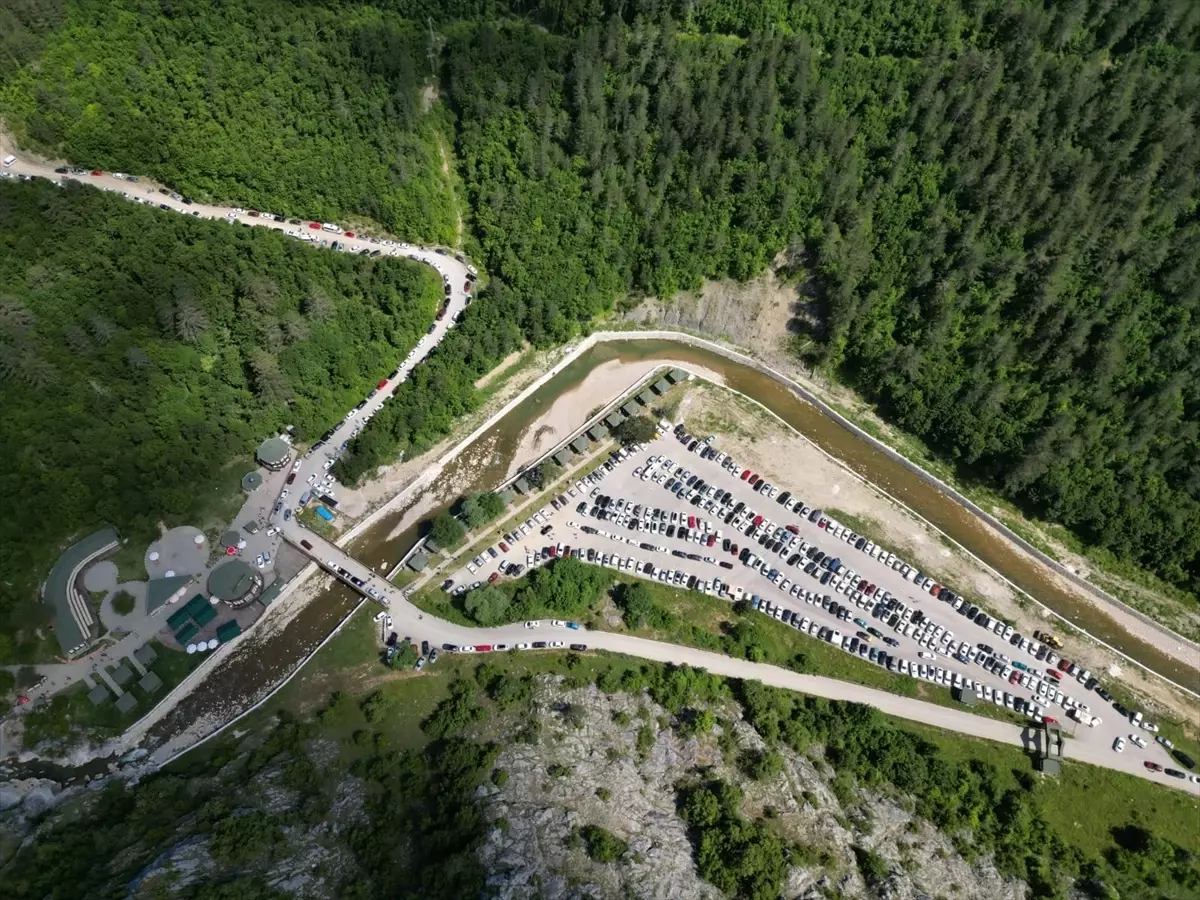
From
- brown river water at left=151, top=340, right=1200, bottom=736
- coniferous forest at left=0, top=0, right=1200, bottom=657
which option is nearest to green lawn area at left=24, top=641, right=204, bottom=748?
brown river water at left=151, top=340, right=1200, bottom=736

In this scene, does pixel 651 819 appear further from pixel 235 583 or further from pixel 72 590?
pixel 72 590

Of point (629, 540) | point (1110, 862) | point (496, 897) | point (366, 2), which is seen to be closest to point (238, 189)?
point (366, 2)

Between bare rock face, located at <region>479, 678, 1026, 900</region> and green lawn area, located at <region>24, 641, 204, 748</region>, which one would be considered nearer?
bare rock face, located at <region>479, 678, 1026, 900</region>

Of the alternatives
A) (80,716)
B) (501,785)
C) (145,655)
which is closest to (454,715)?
(501,785)

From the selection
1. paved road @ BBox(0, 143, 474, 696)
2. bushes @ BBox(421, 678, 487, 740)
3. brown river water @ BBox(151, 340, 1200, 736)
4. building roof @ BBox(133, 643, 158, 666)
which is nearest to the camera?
bushes @ BBox(421, 678, 487, 740)

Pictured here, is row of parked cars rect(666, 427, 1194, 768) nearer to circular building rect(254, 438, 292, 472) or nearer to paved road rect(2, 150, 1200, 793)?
paved road rect(2, 150, 1200, 793)

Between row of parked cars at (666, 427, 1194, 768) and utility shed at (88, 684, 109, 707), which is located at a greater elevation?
row of parked cars at (666, 427, 1194, 768)

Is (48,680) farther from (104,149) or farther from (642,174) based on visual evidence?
(642,174)
